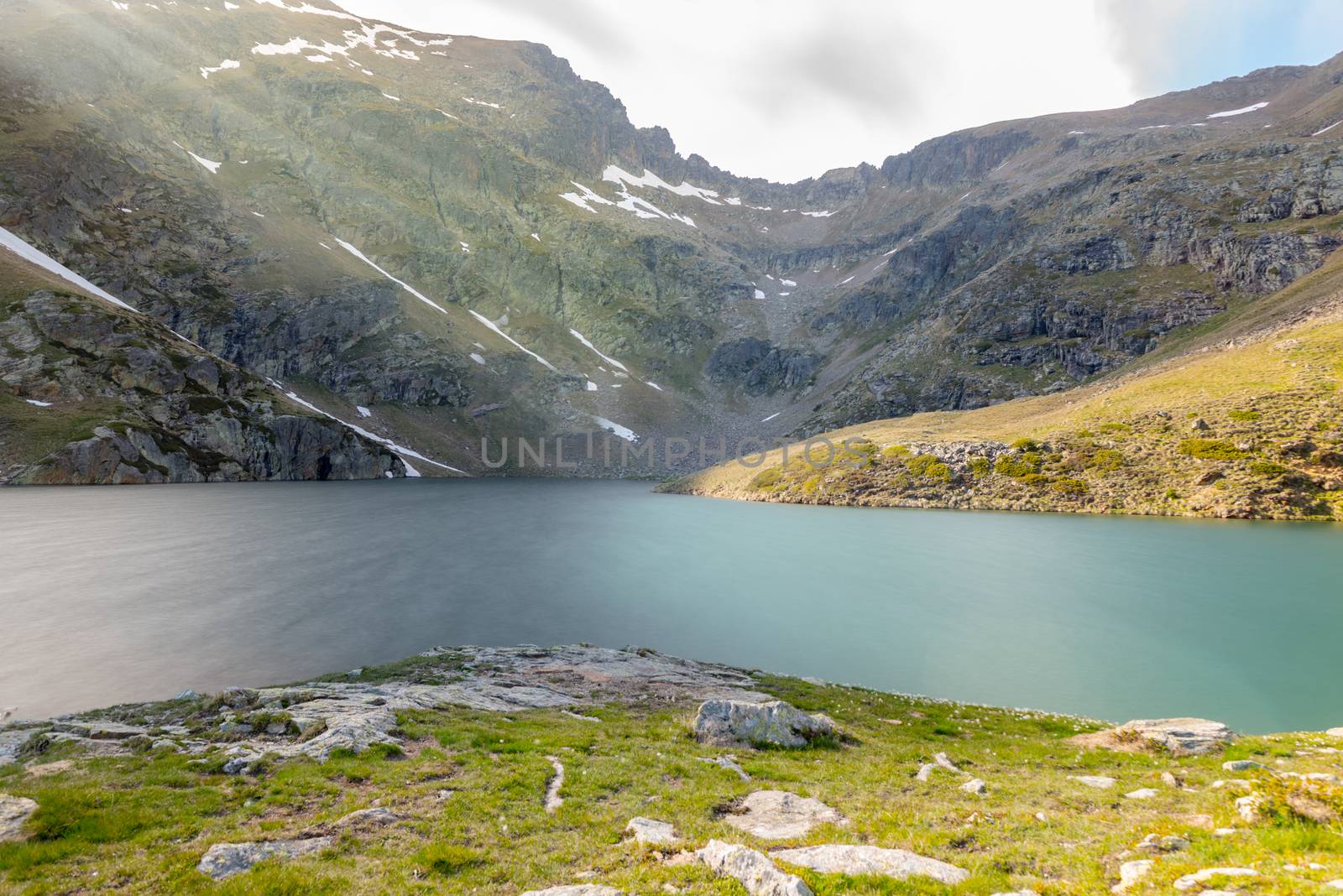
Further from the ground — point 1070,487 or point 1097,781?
point 1070,487

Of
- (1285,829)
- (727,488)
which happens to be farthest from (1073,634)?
(727,488)

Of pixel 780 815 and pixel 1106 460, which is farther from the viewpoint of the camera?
pixel 1106 460

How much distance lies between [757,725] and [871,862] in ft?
31.1

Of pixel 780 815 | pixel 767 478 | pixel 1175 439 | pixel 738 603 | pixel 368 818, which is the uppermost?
pixel 1175 439

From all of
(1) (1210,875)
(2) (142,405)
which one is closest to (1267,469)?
(1) (1210,875)

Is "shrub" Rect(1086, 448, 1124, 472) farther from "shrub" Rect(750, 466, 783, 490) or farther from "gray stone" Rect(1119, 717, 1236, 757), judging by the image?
"gray stone" Rect(1119, 717, 1236, 757)

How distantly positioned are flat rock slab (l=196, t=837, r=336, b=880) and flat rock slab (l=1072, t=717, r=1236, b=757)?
21.8 meters

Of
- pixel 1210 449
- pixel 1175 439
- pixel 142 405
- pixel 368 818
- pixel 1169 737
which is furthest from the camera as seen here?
pixel 142 405

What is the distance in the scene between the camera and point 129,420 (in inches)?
4323

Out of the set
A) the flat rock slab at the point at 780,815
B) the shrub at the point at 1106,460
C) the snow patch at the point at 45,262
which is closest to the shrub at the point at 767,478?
the shrub at the point at 1106,460

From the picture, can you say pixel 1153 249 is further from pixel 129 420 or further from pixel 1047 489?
pixel 129 420

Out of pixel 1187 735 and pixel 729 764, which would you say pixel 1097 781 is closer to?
pixel 1187 735

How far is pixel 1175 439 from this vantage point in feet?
243

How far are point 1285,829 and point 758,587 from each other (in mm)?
38766
